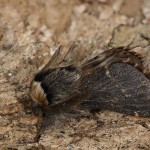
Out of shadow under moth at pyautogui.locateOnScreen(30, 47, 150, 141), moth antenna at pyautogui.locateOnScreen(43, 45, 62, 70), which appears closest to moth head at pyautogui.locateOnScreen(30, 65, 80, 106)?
shadow under moth at pyautogui.locateOnScreen(30, 47, 150, 141)

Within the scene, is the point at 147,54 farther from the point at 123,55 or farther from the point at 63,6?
the point at 63,6

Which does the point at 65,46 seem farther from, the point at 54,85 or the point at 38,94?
the point at 38,94

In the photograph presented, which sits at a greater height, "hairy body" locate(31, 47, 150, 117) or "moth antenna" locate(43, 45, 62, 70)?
"moth antenna" locate(43, 45, 62, 70)

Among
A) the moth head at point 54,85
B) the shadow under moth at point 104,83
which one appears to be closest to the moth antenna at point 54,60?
the shadow under moth at point 104,83

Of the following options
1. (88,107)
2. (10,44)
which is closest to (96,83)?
(88,107)

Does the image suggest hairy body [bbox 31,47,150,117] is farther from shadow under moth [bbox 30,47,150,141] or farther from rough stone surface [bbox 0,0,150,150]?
rough stone surface [bbox 0,0,150,150]

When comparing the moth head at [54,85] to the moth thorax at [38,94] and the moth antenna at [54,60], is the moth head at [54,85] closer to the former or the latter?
the moth thorax at [38,94]

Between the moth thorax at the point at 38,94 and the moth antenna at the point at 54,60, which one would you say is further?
the moth antenna at the point at 54,60
